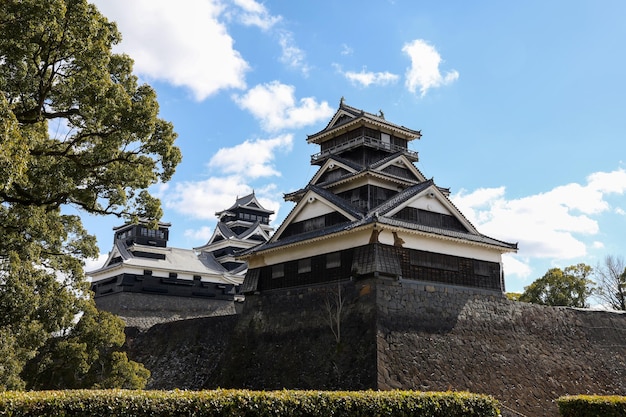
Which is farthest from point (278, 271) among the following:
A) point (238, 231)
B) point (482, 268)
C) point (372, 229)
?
point (238, 231)

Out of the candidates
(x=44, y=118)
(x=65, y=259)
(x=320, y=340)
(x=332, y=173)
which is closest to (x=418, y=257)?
(x=320, y=340)

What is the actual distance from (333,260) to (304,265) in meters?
1.78

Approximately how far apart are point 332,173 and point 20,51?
1841 cm

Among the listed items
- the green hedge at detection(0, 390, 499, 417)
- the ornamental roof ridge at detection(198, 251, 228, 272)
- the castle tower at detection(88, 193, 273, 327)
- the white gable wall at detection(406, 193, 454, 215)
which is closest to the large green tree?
the green hedge at detection(0, 390, 499, 417)

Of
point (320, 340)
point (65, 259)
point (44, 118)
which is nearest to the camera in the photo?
point (44, 118)

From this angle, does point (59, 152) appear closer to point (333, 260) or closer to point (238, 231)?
point (333, 260)

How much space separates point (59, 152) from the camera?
13281 millimetres

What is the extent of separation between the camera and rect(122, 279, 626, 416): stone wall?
1973 centimetres

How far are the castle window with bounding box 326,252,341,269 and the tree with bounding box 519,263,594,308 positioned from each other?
67.6 ft

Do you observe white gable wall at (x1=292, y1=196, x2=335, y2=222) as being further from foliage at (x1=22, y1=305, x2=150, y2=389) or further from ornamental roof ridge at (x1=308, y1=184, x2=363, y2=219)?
foliage at (x1=22, y1=305, x2=150, y2=389)

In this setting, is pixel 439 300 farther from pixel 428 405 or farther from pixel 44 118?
pixel 44 118

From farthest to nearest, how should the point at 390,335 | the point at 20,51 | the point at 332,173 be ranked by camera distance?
the point at 332,173
the point at 390,335
the point at 20,51

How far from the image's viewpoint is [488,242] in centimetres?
2398

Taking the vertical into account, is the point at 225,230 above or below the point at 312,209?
above
